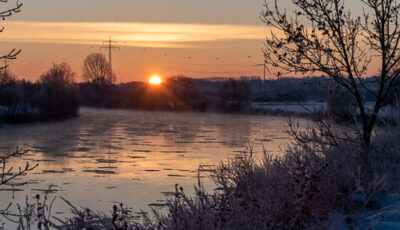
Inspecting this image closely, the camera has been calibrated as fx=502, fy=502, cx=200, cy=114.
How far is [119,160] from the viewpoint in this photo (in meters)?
23.4

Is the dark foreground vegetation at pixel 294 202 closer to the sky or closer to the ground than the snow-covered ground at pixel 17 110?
closer to the ground

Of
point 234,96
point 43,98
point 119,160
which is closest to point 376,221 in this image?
point 119,160

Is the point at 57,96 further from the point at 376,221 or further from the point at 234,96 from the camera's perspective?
the point at 376,221

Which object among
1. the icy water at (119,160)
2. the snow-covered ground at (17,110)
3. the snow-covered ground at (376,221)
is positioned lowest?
the icy water at (119,160)

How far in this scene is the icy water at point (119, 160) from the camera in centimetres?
1594

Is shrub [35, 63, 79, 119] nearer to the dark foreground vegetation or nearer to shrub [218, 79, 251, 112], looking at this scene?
shrub [218, 79, 251, 112]

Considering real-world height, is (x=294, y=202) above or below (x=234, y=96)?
below

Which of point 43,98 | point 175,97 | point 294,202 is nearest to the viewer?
point 294,202

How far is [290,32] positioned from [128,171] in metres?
12.1

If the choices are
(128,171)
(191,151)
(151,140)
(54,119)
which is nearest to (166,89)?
(54,119)

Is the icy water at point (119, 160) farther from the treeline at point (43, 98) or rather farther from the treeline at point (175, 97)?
the treeline at point (175, 97)

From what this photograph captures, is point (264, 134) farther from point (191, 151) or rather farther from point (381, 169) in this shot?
point (381, 169)

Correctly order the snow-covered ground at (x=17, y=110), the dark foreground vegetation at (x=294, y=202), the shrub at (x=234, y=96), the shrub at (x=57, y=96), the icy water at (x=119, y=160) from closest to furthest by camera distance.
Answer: the dark foreground vegetation at (x=294, y=202)
the icy water at (x=119, y=160)
the snow-covered ground at (x=17, y=110)
the shrub at (x=57, y=96)
the shrub at (x=234, y=96)

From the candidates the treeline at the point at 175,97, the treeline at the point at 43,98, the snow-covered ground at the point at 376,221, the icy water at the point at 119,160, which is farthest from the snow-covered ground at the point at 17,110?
the snow-covered ground at the point at 376,221
